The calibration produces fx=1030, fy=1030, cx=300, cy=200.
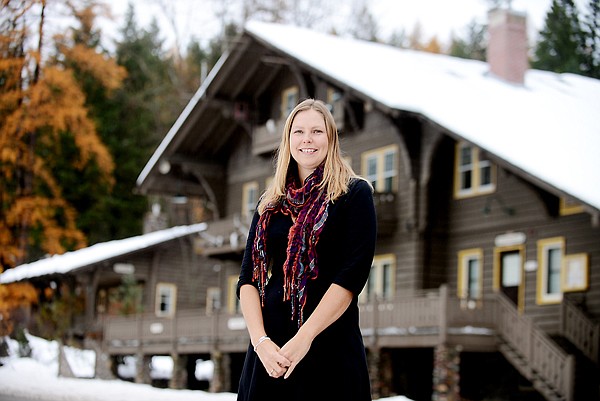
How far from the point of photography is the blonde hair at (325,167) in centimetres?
404

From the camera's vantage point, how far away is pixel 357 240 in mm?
3934

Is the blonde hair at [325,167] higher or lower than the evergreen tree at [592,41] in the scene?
lower

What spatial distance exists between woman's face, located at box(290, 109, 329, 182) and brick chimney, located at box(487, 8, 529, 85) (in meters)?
22.7

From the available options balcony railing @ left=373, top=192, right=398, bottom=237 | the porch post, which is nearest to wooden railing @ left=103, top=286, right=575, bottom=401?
the porch post

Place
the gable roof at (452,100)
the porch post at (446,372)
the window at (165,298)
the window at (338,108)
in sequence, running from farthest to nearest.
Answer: the window at (165,298) → the window at (338,108) → the porch post at (446,372) → the gable roof at (452,100)

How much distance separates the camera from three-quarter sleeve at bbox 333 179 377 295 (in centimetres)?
388

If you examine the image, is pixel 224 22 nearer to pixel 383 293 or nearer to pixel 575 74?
pixel 383 293

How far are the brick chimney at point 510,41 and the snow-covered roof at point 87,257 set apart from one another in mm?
12361

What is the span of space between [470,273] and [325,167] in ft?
70.5

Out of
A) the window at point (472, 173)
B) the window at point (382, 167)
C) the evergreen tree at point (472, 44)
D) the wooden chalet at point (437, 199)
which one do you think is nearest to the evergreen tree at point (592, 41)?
the wooden chalet at point (437, 199)

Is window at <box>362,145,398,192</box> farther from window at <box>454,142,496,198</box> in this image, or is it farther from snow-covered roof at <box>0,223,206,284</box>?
snow-covered roof at <box>0,223,206,284</box>

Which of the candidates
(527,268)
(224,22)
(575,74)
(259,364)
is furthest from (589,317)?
(224,22)

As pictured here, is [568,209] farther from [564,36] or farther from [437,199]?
[564,36]

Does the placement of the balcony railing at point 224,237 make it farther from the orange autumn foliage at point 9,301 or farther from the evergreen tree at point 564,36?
the evergreen tree at point 564,36
